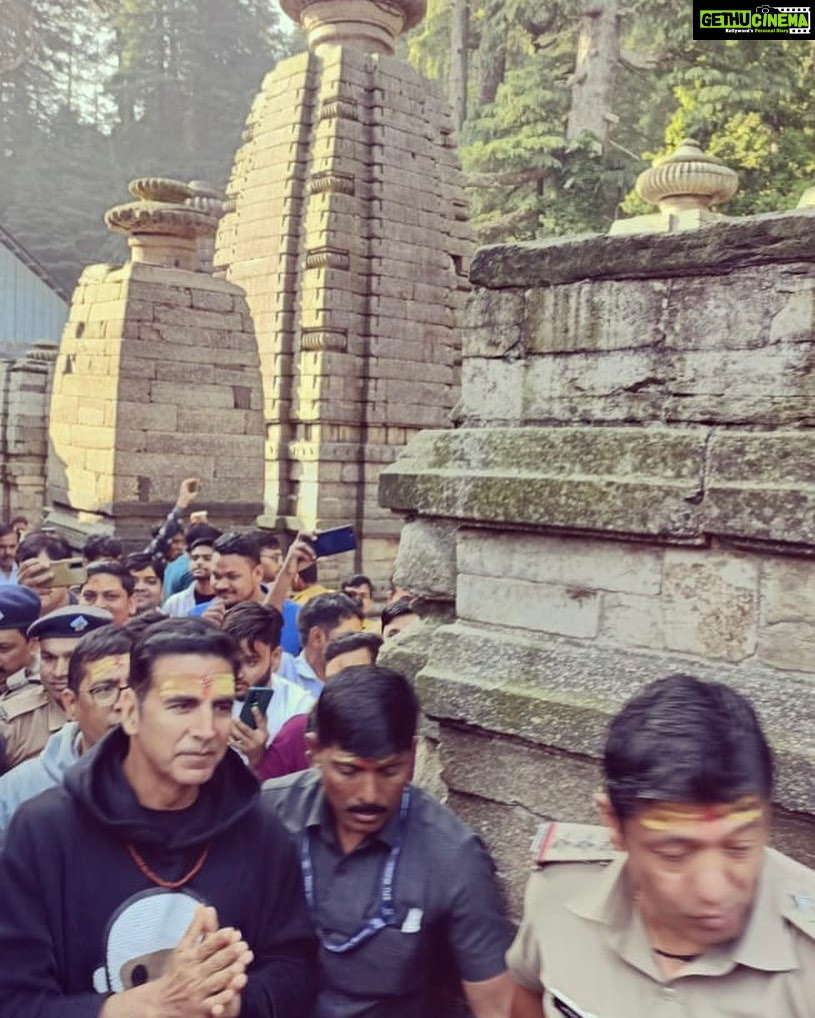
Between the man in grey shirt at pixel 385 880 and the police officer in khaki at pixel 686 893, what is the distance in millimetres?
597

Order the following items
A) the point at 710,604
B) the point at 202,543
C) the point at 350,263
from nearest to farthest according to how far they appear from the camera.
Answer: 1. the point at 710,604
2. the point at 202,543
3. the point at 350,263

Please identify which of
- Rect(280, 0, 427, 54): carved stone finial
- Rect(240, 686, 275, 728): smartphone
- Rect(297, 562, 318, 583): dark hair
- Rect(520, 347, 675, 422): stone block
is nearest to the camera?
Rect(520, 347, 675, 422): stone block

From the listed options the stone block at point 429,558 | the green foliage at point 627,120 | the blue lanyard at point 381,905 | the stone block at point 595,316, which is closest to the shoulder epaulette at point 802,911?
the blue lanyard at point 381,905

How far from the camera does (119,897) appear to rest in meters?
2.06

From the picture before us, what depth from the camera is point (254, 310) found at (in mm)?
13445

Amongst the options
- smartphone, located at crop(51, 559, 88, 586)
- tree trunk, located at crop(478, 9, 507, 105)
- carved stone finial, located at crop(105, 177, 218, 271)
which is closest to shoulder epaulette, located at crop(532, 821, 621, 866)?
smartphone, located at crop(51, 559, 88, 586)

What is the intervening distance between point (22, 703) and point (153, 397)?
6.94 metres

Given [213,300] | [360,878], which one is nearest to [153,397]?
[213,300]

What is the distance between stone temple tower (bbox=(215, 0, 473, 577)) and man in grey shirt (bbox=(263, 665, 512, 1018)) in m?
10.5

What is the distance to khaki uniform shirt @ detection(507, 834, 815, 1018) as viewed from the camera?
5.35 ft

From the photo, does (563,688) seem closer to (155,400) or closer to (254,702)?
(254,702)

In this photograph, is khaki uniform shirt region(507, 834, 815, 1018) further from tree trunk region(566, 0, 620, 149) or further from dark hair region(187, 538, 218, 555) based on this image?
tree trunk region(566, 0, 620, 149)

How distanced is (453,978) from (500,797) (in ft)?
1.89

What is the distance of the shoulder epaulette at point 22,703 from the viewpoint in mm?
3570
